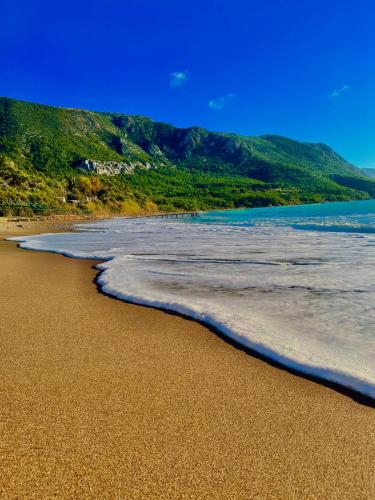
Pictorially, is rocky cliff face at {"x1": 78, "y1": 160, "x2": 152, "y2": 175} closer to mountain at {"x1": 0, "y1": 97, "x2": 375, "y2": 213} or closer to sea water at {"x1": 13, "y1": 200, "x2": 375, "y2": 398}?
Result: mountain at {"x1": 0, "y1": 97, "x2": 375, "y2": 213}

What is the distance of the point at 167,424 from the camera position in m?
3.41

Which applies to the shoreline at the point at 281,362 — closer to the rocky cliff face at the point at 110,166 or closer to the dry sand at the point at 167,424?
the dry sand at the point at 167,424

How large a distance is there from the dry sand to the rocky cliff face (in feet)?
422

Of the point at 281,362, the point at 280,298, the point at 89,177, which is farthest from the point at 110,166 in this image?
the point at 281,362

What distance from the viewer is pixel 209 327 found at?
6379 millimetres

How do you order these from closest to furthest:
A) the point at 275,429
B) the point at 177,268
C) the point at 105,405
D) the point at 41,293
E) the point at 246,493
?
the point at 246,493 < the point at 275,429 < the point at 105,405 < the point at 41,293 < the point at 177,268

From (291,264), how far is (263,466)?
10.7 m

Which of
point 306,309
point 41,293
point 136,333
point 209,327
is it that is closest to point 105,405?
point 136,333

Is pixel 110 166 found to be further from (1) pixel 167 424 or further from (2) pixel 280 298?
(1) pixel 167 424

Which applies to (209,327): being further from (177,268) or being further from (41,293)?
(177,268)

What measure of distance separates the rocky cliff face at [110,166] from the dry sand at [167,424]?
129 m

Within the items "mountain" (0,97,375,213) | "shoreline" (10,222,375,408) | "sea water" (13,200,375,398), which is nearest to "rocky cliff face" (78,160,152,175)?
"mountain" (0,97,375,213)

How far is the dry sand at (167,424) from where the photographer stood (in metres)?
2.69

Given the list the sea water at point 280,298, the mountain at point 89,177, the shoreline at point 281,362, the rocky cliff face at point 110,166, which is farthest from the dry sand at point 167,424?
the rocky cliff face at point 110,166
